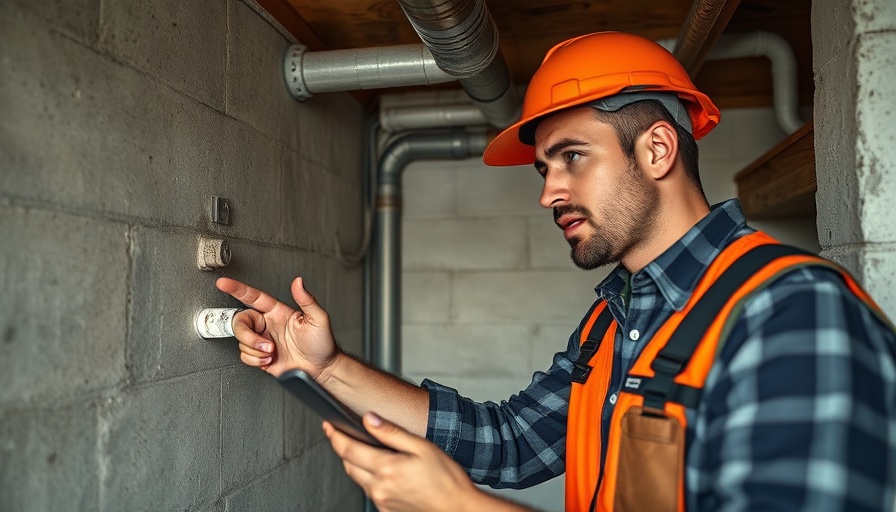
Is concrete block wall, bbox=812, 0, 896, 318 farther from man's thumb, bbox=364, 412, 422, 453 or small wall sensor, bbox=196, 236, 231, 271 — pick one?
small wall sensor, bbox=196, 236, 231, 271

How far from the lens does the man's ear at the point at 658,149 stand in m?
1.14

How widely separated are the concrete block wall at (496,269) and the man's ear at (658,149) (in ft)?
5.55

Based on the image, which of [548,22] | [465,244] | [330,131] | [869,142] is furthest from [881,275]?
[465,244]

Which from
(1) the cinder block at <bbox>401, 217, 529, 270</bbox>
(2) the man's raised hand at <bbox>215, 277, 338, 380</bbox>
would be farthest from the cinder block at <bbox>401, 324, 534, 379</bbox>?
(2) the man's raised hand at <bbox>215, 277, 338, 380</bbox>

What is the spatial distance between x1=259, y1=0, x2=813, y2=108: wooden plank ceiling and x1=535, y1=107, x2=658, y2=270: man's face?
36.3 inches

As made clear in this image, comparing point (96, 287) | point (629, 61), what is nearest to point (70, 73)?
point (96, 287)

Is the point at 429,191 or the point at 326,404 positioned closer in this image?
the point at 326,404

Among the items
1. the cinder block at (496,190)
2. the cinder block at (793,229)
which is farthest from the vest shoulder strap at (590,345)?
the cinder block at (793,229)

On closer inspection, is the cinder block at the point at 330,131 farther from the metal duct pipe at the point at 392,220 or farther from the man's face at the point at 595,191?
the man's face at the point at 595,191

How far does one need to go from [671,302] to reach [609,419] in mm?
229

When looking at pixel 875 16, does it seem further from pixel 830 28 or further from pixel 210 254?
pixel 210 254

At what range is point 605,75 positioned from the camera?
1147mm

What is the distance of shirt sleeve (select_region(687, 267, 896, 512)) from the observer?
0.72 metres

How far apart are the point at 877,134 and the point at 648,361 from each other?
660mm
